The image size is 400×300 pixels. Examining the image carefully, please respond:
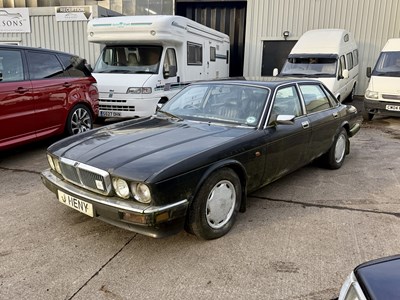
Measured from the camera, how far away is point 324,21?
48.0 feet

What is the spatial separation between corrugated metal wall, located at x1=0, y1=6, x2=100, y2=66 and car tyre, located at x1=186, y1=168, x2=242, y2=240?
515 inches

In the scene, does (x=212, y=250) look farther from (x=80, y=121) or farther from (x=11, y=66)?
(x=80, y=121)

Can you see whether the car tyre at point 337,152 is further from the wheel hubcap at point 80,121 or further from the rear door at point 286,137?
the wheel hubcap at point 80,121

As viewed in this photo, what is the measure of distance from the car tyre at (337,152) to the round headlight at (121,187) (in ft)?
11.5

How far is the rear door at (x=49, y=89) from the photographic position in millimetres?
5832

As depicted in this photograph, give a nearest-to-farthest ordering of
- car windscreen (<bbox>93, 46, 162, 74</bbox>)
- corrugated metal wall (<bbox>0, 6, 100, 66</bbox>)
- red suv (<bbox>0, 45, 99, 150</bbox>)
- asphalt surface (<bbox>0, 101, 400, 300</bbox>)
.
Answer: asphalt surface (<bbox>0, 101, 400, 300</bbox>) < red suv (<bbox>0, 45, 99, 150</bbox>) < car windscreen (<bbox>93, 46, 162, 74</bbox>) < corrugated metal wall (<bbox>0, 6, 100, 66</bbox>)

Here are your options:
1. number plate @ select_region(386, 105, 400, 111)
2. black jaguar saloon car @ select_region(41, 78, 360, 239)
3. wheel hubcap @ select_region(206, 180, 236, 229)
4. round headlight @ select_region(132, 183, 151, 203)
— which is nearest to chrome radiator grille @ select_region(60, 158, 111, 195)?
black jaguar saloon car @ select_region(41, 78, 360, 239)

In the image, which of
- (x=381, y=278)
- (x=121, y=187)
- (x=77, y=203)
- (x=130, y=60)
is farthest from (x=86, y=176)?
(x=130, y=60)

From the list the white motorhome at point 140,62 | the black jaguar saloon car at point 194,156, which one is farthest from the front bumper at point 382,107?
the black jaguar saloon car at point 194,156

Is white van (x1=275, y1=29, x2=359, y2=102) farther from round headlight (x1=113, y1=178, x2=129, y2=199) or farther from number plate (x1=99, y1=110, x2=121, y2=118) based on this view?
round headlight (x1=113, y1=178, x2=129, y2=199)

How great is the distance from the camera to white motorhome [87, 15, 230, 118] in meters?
8.22

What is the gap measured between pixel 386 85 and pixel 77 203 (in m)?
8.81

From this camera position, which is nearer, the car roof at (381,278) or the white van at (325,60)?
the car roof at (381,278)

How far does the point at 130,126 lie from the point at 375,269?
3.03 meters
